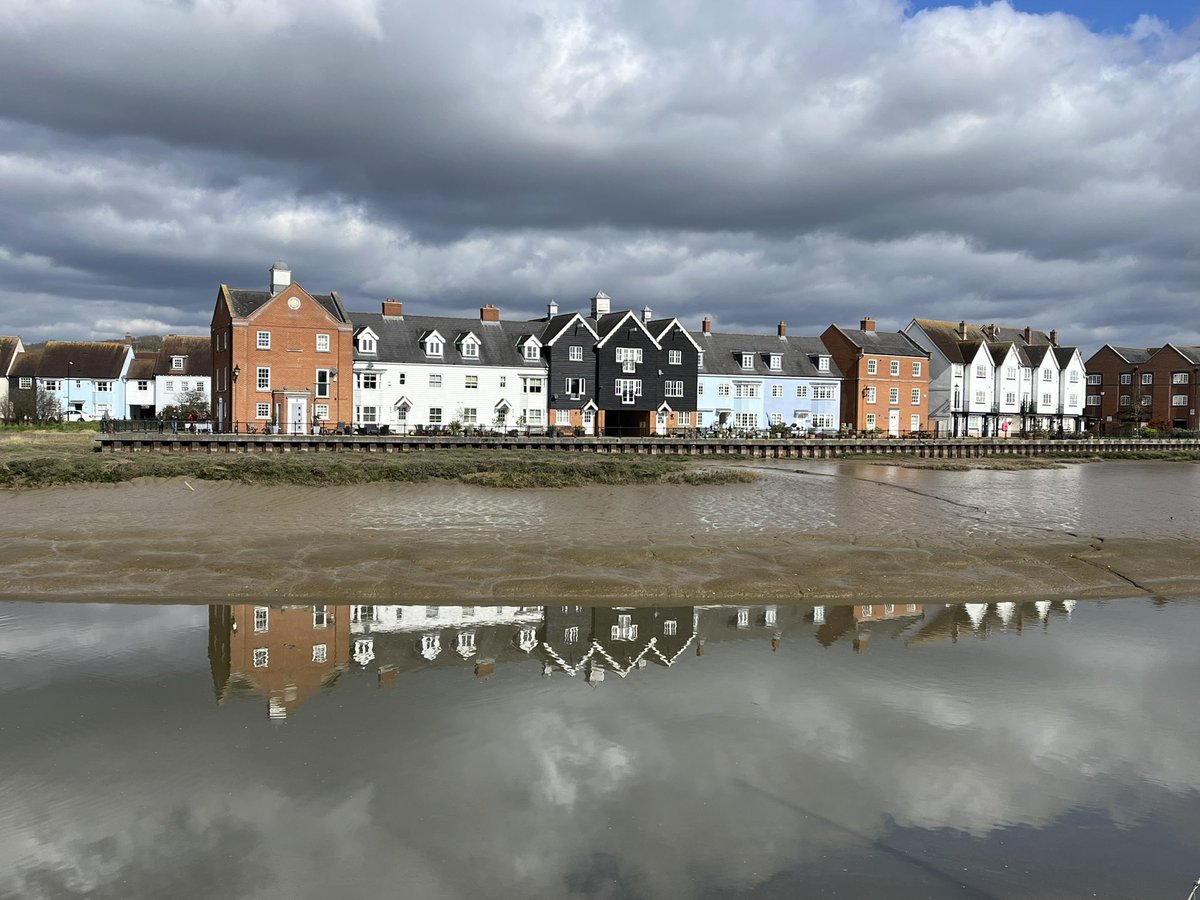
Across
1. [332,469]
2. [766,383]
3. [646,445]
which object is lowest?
[332,469]

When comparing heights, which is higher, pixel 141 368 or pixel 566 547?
pixel 141 368

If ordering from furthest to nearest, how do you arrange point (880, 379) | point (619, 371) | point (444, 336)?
point (880, 379), point (619, 371), point (444, 336)

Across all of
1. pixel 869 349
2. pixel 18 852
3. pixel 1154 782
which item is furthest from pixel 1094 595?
pixel 869 349

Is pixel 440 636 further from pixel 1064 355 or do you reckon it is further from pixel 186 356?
pixel 1064 355

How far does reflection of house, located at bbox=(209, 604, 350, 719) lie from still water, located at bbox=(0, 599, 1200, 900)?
0.06 meters

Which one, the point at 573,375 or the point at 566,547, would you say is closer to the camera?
the point at 566,547

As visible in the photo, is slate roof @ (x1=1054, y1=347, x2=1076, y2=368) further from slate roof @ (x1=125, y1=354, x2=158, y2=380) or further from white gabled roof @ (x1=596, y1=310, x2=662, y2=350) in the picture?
slate roof @ (x1=125, y1=354, x2=158, y2=380)

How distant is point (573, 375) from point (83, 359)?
52919 mm

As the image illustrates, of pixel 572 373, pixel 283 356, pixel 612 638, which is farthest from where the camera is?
pixel 572 373

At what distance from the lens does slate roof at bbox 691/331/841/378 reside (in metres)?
77.9

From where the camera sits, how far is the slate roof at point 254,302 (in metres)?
59.2

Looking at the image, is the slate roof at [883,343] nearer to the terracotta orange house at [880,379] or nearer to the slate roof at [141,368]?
the terracotta orange house at [880,379]

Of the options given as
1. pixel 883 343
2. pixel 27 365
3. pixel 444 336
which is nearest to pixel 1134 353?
pixel 883 343

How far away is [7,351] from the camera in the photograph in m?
86.4
